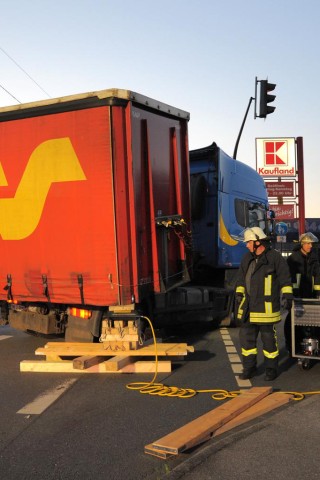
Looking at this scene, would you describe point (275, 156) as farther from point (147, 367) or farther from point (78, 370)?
point (78, 370)

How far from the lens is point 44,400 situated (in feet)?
18.7

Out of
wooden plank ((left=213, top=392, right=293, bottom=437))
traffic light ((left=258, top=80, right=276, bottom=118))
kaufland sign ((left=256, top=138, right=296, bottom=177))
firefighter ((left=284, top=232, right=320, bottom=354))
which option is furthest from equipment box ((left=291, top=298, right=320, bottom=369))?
kaufland sign ((left=256, top=138, right=296, bottom=177))

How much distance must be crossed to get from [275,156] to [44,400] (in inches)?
1158

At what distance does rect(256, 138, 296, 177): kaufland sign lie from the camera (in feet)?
107

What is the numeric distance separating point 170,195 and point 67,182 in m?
1.77

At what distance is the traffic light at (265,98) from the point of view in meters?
14.4

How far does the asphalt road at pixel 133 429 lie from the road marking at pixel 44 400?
1 cm

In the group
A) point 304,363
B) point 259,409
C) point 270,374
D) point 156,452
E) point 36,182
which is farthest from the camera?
point 36,182

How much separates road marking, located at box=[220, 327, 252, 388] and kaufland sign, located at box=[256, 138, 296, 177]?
77.9 feet

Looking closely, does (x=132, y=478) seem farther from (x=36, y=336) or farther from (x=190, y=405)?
(x=36, y=336)

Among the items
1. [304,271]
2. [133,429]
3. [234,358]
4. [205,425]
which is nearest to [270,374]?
[234,358]

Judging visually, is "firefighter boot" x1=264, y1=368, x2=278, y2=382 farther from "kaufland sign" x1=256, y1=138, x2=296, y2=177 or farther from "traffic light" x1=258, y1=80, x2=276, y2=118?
"kaufland sign" x1=256, y1=138, x2=296, y2=177

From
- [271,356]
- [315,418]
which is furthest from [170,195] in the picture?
[315,418]

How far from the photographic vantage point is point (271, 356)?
643 cm
